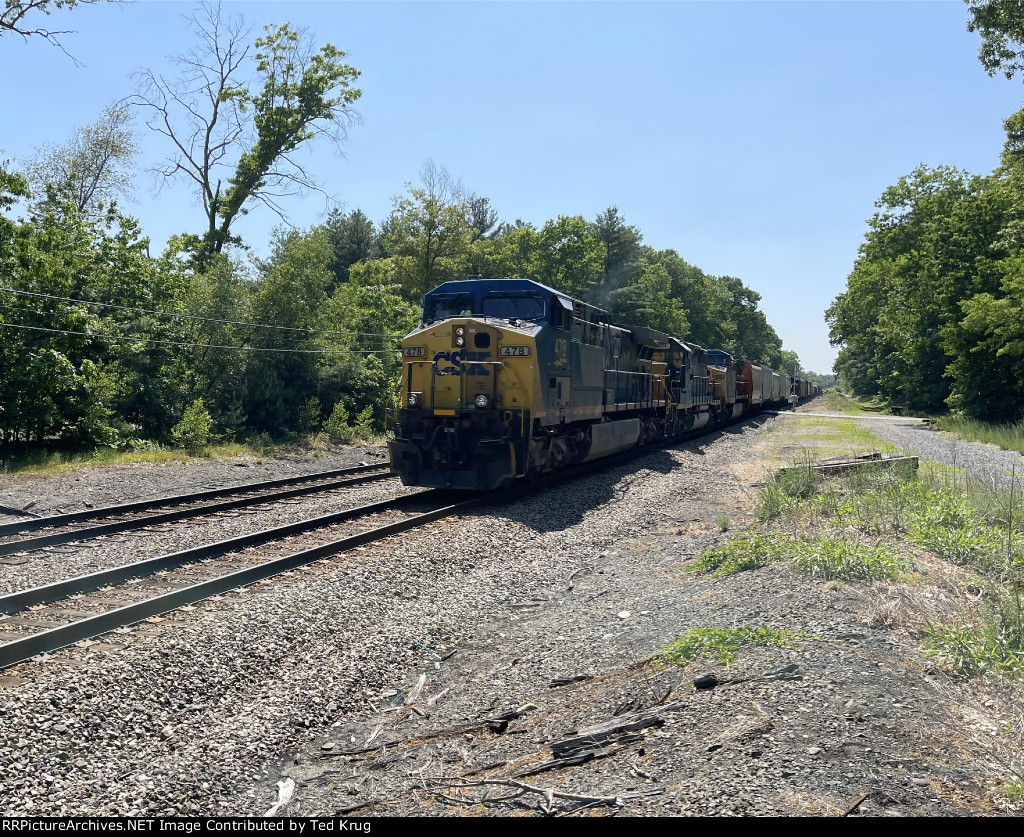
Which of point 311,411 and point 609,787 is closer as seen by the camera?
point 609,787

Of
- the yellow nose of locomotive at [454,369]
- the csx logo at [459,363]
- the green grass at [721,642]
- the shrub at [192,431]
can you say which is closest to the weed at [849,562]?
the green grass at [721,642]

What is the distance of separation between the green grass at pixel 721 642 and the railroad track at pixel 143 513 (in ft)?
24.2

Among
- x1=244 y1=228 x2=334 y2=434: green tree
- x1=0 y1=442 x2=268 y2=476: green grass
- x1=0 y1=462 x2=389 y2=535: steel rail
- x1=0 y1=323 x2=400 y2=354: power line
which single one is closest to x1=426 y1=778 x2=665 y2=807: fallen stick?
x1=0 y1=462 x2=389 y2=535: steel rail

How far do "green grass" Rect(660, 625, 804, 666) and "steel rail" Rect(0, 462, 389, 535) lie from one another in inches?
340

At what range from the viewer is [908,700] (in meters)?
3.92

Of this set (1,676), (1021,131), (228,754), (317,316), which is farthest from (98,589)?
(1021,131)

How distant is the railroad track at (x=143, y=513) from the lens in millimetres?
9117

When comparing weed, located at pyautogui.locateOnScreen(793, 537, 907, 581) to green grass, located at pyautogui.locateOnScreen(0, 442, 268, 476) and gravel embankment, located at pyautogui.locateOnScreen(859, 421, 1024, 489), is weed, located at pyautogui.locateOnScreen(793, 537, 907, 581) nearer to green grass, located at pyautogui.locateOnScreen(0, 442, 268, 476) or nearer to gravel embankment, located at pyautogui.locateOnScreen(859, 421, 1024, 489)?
gravel embankment, located at pyautogui.locateOnScreen(859, 421, 1024, 489)

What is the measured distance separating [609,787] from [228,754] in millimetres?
2297

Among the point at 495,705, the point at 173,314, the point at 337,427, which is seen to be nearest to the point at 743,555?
the point at 495,705

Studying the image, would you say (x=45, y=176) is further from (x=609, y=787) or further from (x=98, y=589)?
(x=609, y=787)

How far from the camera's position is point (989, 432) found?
2553 cm

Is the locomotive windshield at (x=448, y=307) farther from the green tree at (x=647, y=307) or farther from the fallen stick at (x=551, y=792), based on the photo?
the green tree at (x=647, y=307)
